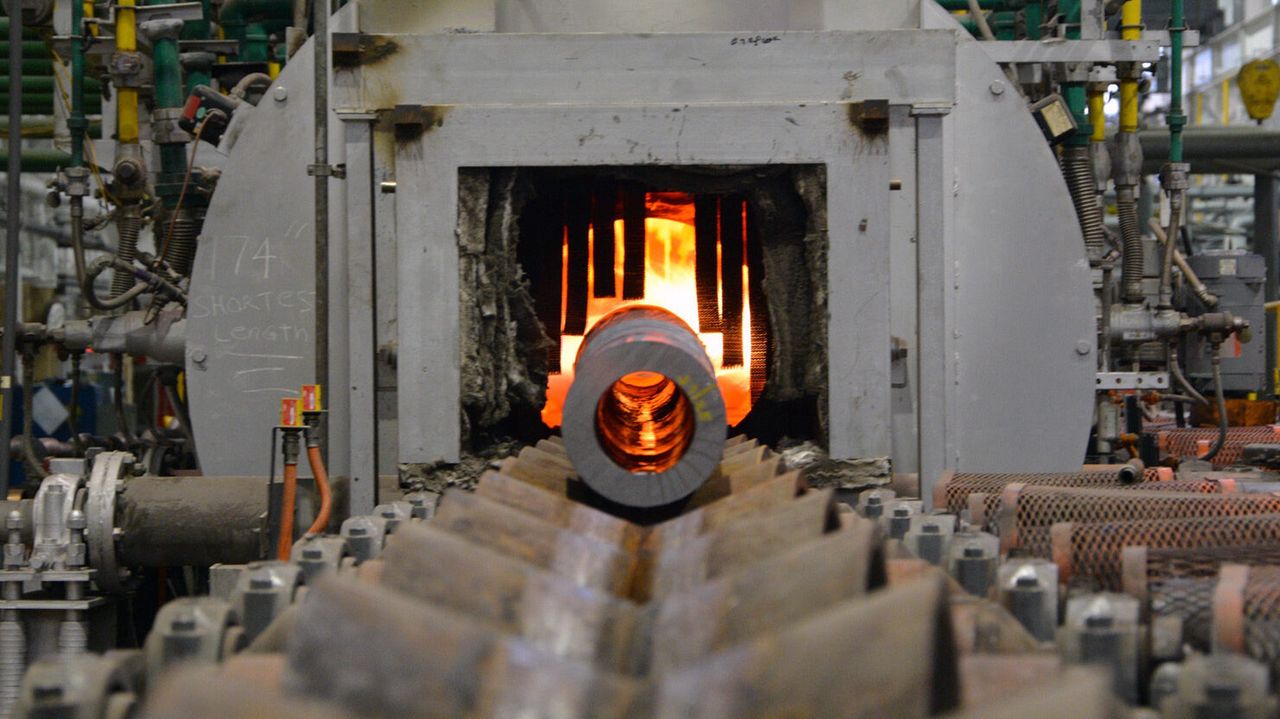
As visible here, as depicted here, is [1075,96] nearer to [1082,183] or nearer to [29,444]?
[1082,183]

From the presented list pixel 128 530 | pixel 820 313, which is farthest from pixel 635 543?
pixel 128 530

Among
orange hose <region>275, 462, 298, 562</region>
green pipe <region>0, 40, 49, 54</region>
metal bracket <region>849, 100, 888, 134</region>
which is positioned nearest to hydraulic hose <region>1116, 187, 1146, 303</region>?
metal bracket <region>849, 100, 888, 134</region>

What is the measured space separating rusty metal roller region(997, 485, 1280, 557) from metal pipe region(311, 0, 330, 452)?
190cm

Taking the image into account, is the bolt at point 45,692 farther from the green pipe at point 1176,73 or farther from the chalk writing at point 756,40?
the green pipe at point 1176,73

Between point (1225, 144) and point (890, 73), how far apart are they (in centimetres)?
893

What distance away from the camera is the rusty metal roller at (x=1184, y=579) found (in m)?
2.22

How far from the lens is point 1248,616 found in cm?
207

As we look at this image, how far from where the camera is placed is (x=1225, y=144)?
466 inches

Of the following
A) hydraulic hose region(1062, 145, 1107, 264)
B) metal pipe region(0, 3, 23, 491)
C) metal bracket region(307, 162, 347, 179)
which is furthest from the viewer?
metal pipe region(0, 3, 23, 491)

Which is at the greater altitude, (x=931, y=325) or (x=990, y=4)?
(x=990, y=4)

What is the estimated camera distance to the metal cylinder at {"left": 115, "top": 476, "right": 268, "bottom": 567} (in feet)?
13.3

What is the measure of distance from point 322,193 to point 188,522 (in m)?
0.95

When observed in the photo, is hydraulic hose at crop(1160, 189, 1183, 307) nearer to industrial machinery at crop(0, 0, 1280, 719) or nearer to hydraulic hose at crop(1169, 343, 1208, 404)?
hydraulic hose at crop(1169, 343, 1208, 404)

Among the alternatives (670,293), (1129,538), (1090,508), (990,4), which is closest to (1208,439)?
(990,4)
